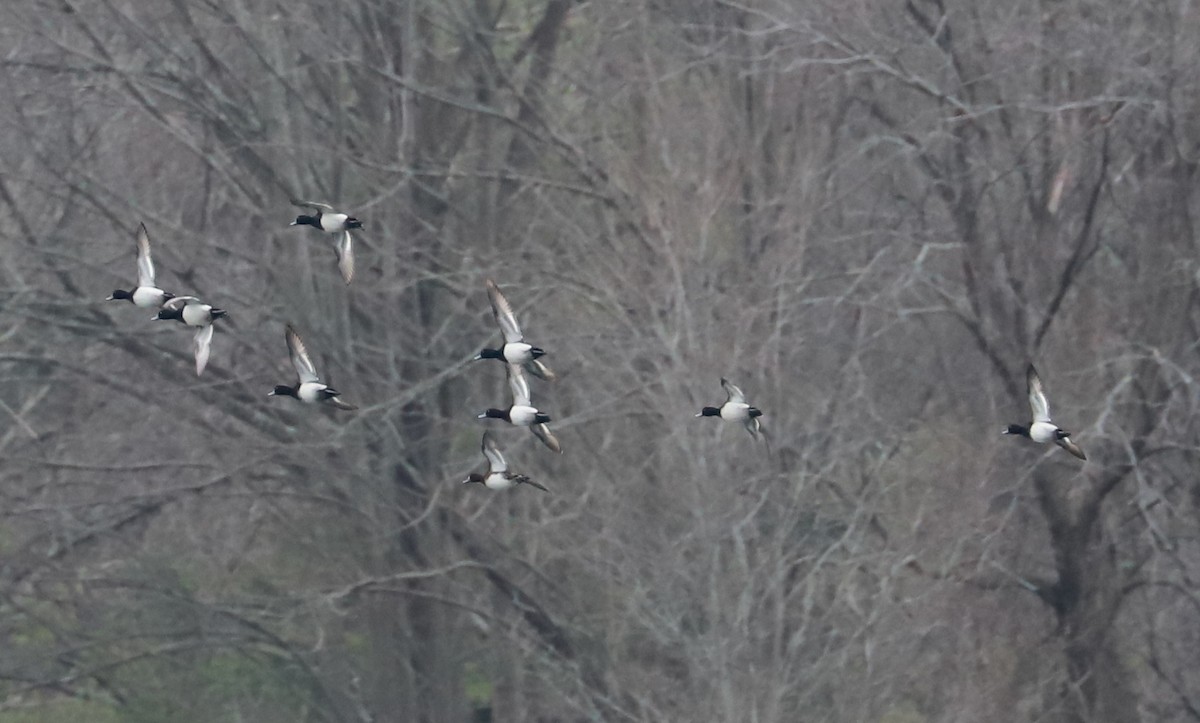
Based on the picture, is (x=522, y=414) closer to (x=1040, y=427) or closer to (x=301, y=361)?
(x=301, y=361)

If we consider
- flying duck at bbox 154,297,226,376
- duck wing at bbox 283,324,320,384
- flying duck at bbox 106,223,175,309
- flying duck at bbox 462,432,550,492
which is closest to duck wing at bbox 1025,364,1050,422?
flying duck at bbox 462,432,550,492

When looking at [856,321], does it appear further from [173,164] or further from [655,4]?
[173,164]

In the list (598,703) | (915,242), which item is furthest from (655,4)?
(598,703)

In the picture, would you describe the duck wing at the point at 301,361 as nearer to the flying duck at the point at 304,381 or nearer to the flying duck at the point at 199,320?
the flying duck at the point at 304,381

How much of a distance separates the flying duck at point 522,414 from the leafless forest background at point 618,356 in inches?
54.8

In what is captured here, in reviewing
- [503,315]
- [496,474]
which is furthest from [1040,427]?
[496,474]

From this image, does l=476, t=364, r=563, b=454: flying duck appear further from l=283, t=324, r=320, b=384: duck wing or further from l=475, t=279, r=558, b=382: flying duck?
l=283, t=324, r=320, b=384: duck wing

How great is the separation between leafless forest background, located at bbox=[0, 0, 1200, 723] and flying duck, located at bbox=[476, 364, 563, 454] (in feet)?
4.57

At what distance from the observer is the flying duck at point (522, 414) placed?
38.0 feet

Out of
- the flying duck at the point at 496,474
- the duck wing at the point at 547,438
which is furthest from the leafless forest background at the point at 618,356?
the duck wing at the point at 547,438

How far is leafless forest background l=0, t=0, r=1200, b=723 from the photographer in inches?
556

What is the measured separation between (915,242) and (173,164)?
497 cm

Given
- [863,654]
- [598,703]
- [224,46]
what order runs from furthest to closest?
[224,46], [598,703], [863,654]

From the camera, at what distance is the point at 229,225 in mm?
16812
